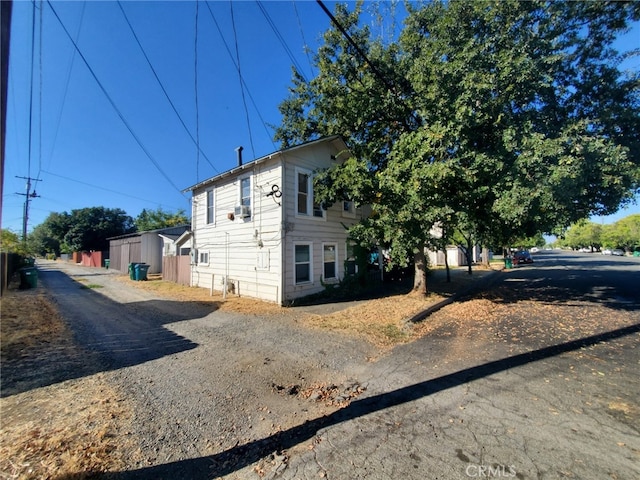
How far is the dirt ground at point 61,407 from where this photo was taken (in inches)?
97.8

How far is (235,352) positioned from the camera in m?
5.25

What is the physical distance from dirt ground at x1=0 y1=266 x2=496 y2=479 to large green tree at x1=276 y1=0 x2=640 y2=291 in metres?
3.40

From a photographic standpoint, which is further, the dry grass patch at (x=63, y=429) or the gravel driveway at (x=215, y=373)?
the gravel driveway at (x=215, y=373)

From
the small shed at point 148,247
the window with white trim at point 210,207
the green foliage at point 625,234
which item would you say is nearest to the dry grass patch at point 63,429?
the window with white trim at point 210,207

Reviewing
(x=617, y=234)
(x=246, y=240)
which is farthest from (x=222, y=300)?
(x=617, y=234)

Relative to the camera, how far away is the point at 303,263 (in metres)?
10.8

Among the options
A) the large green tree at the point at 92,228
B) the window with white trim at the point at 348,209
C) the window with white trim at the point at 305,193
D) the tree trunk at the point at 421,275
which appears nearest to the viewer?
the tree trunk at the point at 421,275

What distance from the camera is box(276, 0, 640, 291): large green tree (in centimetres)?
686

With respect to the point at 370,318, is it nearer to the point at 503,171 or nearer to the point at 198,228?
the point at 503,171

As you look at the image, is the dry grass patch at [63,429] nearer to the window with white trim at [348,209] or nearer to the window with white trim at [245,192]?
the window with white trim at [245,192]

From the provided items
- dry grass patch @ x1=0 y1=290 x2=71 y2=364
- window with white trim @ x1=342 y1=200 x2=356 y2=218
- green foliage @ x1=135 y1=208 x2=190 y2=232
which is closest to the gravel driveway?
dry grass patch @ x1=0 y1=290 x2=71 y2=364

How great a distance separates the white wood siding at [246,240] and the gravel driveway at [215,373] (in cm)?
259

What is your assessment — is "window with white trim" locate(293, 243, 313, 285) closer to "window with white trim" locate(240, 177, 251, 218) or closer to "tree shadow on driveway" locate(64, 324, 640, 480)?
"window with white trim" locate(240, 177, 251, 218)

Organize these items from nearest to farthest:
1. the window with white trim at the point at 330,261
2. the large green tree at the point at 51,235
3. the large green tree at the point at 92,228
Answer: the window with white trim at the point at 330,261 < the large green tree at the point at 92,228 < the large green tree at the point at 51,235
